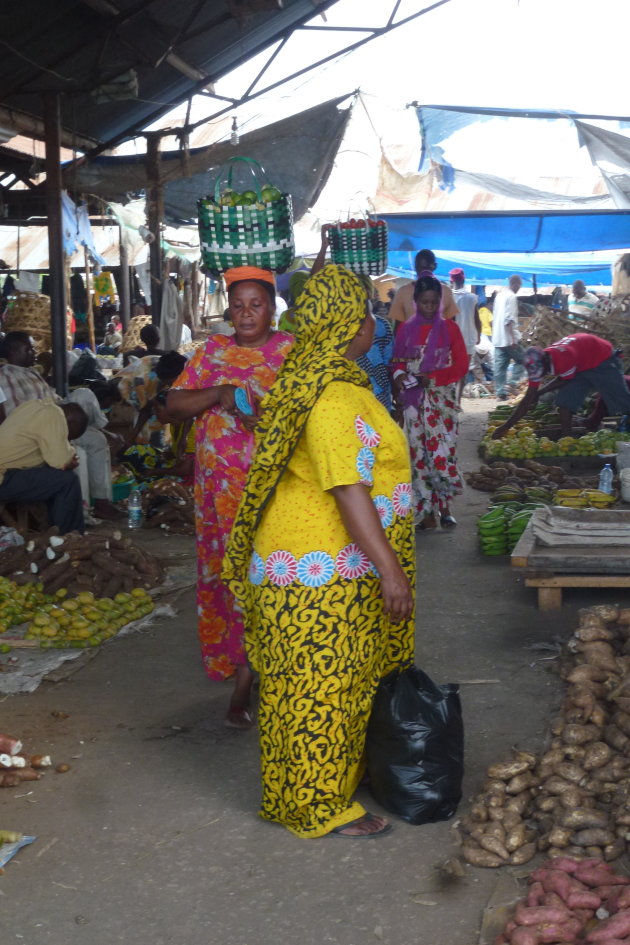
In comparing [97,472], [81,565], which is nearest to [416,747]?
[81,565]

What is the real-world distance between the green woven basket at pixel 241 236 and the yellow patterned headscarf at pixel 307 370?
5.28 ft

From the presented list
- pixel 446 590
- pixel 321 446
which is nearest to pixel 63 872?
pixel 321 446

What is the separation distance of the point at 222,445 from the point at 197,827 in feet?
5.00

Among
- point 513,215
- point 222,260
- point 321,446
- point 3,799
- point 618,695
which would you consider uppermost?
point 513,215

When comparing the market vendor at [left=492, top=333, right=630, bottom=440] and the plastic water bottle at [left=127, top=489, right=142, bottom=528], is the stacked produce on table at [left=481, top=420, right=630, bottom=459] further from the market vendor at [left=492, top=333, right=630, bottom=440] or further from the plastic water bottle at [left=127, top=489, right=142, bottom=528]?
the plastic water bottle at [left=127, top=489, right=142, bottom=528]

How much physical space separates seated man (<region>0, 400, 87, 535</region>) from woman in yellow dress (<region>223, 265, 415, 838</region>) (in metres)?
4.05

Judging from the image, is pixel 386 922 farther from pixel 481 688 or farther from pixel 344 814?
pixel 481 688

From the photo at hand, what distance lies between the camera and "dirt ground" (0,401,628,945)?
9.37 feet

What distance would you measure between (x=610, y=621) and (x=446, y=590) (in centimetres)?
179

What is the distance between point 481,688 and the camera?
457cm

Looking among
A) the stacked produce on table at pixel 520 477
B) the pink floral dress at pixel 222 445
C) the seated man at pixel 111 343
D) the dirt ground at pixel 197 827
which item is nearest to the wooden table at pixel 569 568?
the dirt ground at pixel 197 827

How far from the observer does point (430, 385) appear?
24.6 feet

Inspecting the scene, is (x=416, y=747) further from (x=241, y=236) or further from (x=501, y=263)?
(x=501, y=263)

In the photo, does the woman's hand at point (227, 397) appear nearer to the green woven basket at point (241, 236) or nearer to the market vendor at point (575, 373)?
the green woven basket at point (241, 236)
